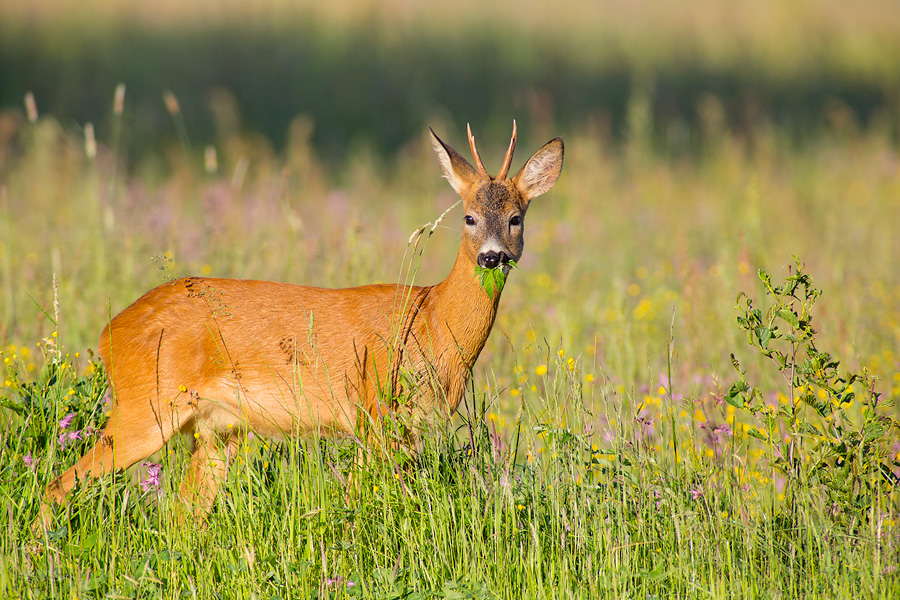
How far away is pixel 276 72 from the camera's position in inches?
639

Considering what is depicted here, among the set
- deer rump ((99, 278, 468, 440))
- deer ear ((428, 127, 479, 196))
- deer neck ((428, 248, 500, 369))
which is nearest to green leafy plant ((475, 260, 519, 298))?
deer neck ((428, 248, 500, 369))

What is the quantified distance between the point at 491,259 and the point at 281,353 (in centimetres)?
103

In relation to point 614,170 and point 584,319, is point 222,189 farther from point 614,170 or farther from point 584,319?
point 614,170

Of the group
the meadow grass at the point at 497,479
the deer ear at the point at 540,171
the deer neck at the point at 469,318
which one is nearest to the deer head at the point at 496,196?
the deer ear at the point at 540,171

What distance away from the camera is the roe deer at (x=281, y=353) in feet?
12.8

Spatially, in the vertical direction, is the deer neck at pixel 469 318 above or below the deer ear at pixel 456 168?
below

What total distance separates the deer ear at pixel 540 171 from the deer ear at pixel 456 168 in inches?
8.8

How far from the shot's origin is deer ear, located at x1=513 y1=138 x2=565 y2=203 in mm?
4504

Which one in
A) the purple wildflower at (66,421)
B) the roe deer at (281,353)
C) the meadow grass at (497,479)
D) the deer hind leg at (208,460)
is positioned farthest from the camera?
the deer hind leg at (208,460)

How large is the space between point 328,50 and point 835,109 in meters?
9.13

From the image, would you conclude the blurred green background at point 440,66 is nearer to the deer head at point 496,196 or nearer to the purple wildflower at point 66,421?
the deer head at point 496,196

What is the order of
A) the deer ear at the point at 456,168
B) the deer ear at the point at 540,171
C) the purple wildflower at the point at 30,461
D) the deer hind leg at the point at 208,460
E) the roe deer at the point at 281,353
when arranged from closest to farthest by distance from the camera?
the purple wildflower at the point at 30,461 < the roe deer at the point at 281,353 < the deer hind leg at the point at 208,460 < the deer ear at the point at 456,168 < the deer ear at the point at 540,171

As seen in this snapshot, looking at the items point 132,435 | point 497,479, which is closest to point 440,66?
point 132,435

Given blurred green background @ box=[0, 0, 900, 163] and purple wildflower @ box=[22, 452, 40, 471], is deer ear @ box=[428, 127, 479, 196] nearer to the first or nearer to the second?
purple wildflower @ box=[22, 452, 40, 471]
